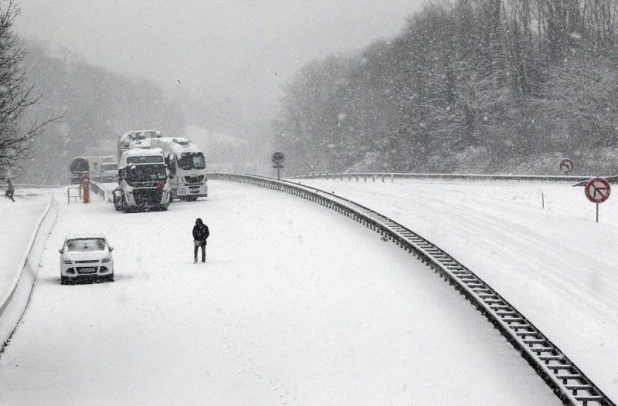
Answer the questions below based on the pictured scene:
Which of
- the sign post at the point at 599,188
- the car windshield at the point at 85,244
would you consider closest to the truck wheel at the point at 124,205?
the car windshield at the point at 85,244

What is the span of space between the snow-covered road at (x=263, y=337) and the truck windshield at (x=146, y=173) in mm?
12091

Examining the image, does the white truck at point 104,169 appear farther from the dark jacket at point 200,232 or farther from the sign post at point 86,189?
the dark jacket at point 200,232

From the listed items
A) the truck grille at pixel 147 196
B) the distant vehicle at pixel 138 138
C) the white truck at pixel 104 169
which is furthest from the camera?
the white truck at pixel 104 169

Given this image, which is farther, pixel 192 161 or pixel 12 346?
pixel 192 161

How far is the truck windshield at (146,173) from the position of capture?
41.7 m

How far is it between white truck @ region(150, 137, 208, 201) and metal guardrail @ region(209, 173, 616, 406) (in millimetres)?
13590

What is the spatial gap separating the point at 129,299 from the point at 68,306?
1.52 meters

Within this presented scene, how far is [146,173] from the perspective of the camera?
41.8m

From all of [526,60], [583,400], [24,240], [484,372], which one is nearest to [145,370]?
[484,372]

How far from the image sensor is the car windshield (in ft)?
79.9

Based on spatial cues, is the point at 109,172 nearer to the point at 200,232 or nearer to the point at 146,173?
the point at 146,173

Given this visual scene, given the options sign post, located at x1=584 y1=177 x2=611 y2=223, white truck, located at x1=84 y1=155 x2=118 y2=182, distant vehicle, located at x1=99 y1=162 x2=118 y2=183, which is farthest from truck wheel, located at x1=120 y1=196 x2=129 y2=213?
distant vehicle, located at x1=99 y1=162 x2=118 y2=183

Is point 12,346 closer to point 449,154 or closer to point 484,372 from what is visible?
point 484,372

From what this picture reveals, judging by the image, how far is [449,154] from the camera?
7450cm
